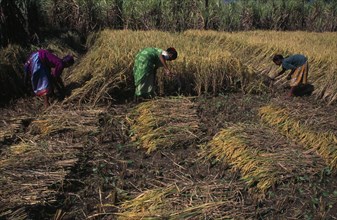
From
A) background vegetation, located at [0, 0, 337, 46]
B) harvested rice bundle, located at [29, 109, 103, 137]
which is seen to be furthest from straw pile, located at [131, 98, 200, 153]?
background vegetation, located at [0, 0, 337, 46]

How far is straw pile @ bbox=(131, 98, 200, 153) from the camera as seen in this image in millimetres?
4152

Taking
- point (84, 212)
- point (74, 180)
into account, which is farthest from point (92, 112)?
point (84, 212)

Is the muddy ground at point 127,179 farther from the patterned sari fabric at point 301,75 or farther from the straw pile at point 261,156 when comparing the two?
the patterned sari fabric at point 301,75

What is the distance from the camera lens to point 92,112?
486cm

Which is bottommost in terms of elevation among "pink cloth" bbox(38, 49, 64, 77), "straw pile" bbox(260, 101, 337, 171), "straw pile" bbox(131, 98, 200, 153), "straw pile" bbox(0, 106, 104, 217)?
"straw pile" bbox(260, 101, 337, 171)

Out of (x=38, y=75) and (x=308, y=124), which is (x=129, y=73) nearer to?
(x=38, y=75)

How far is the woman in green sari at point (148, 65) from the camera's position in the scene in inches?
205

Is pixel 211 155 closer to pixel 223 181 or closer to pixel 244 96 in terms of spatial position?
pixel 223 181

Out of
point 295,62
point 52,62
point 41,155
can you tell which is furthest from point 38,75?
point 295,62

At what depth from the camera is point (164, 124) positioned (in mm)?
4508

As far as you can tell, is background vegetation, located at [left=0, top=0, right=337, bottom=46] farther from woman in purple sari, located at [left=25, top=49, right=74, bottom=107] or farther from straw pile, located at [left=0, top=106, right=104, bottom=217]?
straw pile, located at [left=0, top=106, right=104, bottom=217]

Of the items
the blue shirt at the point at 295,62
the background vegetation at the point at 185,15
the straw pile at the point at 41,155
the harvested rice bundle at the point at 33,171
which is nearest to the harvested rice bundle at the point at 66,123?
the straw pile at the point at 41,155

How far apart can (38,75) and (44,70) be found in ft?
0.38

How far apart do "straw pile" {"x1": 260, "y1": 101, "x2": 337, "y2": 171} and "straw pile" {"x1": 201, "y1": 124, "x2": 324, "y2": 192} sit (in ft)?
0.57
